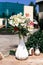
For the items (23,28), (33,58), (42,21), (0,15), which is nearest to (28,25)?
(23,28)

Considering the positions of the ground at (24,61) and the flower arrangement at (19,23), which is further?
the flower arrangement at (19,23)

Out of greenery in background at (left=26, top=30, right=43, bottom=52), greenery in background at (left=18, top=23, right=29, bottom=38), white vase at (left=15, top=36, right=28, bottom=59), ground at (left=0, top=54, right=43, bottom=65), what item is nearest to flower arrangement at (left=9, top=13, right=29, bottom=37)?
greenery in background at (left=18, top=23, right=29, bottom=38)

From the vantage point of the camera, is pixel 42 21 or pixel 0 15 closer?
pixel 42 21

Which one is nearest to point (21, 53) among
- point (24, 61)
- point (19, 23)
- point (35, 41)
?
point (24, 61)

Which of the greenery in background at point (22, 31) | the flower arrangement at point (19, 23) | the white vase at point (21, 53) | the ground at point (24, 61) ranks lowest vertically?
the ground at point (24, 61)

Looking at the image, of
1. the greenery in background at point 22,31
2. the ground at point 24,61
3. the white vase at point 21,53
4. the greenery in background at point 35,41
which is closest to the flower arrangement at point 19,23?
the greenery in background at point 22,31

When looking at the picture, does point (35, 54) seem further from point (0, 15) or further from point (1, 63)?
point (0, 15)

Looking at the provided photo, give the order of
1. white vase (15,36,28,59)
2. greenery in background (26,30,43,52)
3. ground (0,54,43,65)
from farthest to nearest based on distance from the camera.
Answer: greenery in background (26,30,43,52)
white vase (15,36,28,59)
ground (0,54,43,65)

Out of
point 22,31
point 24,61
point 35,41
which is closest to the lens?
point 24,61

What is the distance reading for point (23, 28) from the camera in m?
8.32

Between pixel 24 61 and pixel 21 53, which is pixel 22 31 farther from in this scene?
pixel 24 61

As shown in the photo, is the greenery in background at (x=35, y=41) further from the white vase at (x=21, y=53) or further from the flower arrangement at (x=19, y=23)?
the flower arrangement at (x=19, y=23)

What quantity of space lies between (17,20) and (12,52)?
1586 mm

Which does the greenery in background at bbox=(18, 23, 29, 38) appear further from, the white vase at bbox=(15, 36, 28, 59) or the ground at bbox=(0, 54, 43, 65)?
the ground at bbox=(0, 54, 43, 65)
